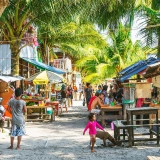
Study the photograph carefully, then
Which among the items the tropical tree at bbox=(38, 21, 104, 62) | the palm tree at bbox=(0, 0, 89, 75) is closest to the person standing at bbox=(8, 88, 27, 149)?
the palm tree at bbox=(0, 0, 89, 75)

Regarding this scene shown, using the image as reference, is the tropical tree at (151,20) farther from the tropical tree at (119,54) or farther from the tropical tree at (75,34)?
the tropical tree at (119,54)

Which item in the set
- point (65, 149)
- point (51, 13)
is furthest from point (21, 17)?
point (65, 149)

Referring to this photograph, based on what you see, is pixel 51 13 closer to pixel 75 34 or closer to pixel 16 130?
pixel 75 34

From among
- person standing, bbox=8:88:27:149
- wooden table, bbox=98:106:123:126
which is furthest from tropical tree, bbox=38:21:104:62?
person standing, bbox=8:88:27:149

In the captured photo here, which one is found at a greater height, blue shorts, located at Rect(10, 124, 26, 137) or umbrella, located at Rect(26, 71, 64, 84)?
umbrella, located at Rect(26, 71, 64, 84)

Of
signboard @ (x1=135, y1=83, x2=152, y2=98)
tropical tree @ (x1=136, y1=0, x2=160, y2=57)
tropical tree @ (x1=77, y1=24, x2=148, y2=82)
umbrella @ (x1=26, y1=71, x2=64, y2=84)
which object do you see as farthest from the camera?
tropical tree @ (x1=77, y1=24, x2=148, y2=82)

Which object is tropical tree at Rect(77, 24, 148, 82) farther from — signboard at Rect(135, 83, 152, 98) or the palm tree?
signboard at Rect(135, 83, 152, 98)

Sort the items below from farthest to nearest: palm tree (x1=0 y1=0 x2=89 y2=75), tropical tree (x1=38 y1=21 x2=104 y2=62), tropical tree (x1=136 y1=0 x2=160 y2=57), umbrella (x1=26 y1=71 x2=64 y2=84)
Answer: tropical tree (x1=38 y1=21 x2=104 y2=62), umbrella (x1=26 y1=71 x2=64 y2=84), palm tree (x1=0 y1=0 x2=89 y2=75), tropical tree (x1=136 y1=0 x2=160 y2=57)

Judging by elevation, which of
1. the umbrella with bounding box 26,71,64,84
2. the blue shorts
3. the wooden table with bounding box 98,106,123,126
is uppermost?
the umbrella with bounding box 26,71,64,84

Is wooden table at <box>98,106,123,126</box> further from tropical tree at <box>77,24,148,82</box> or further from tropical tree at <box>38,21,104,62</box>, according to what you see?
tropical tree at <box>77,24,148,82</box>

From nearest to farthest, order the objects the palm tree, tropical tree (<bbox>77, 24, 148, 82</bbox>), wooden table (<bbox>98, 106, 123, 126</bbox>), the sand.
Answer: the sand
wooden table (<bbox>98, 106, 123, 126</bbox>)
the palm tree
tropical tree (<bbox>77, 24, 148, 82</bbox>)

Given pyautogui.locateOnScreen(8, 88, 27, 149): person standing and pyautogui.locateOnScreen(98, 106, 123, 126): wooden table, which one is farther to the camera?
pyautogui.locateOnScreen(98, 106, 123, 126): wooden table

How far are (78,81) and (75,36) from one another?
101 feet

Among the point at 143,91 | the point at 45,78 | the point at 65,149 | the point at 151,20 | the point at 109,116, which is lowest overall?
the point at 65,149
